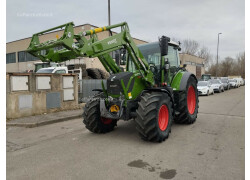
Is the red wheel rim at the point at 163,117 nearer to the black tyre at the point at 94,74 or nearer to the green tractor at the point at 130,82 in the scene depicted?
the green tractor at the point at 130,82

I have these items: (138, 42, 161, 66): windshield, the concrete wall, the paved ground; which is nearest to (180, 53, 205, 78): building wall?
the concrete wall

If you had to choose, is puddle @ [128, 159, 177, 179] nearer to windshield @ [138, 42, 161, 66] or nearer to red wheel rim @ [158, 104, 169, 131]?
red wheel rim @ [158, 104, 169, 131]

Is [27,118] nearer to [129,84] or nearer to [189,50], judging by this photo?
[129,84]

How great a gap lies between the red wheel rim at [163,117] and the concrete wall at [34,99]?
19.3 feet

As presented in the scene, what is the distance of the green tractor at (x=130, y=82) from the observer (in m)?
4.64

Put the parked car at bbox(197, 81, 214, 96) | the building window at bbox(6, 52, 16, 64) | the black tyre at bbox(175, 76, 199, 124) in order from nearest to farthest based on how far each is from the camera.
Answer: the black tyre at bbox(175, 76, 199, 124) → the parked car at bbox(197, 81, 214, 96) → the building window at bbox(6, 52, 16, 64)

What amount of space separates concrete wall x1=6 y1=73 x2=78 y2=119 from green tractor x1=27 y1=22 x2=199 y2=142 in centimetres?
394

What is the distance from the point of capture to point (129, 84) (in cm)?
534

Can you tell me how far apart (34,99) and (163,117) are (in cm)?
596

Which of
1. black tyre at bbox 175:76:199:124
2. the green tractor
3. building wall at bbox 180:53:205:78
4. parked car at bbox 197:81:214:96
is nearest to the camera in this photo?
the green tractor

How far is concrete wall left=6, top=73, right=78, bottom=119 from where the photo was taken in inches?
314

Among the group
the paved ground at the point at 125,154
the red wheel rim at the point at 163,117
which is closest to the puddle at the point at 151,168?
the paved ground at the point at 125,154

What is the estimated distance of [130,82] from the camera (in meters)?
5.37

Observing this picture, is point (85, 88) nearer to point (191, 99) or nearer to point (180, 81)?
point (191, 99)
